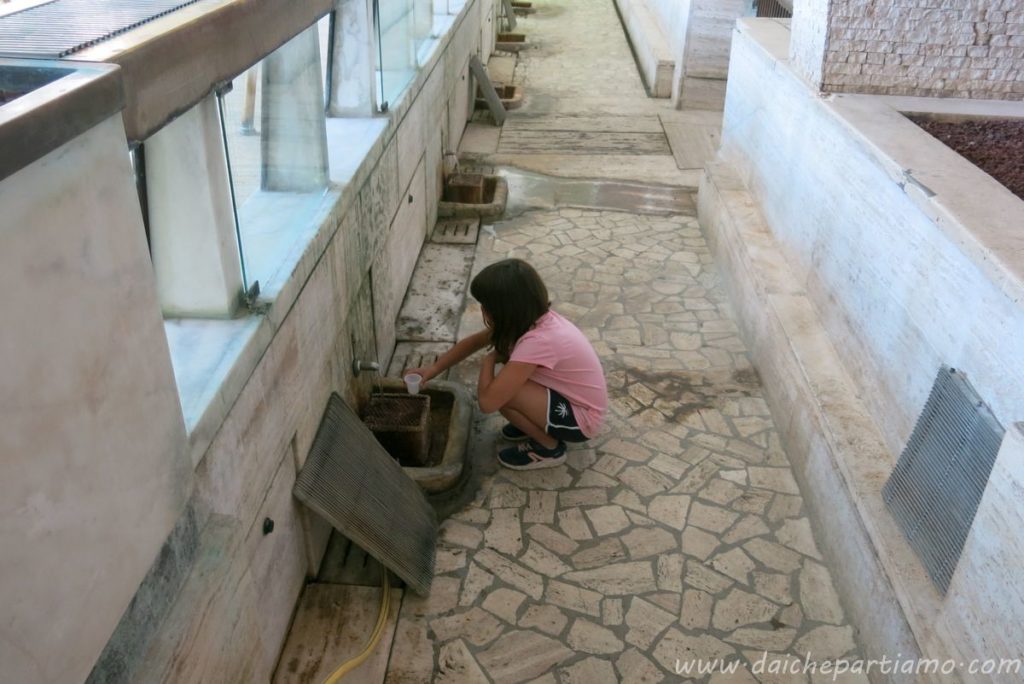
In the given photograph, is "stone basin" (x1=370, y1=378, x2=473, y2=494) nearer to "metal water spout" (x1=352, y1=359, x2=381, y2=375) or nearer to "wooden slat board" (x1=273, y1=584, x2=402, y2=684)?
"metal water spout" (x1=352, y1=359, x2=381, y2=375)

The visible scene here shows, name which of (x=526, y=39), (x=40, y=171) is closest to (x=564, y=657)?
(x=40, y=171)

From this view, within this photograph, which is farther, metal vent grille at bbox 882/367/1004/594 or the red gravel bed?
the red gravel bed

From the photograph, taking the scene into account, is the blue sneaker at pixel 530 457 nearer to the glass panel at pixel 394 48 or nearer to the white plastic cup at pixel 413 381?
the white plastic cup at pixel 413 381

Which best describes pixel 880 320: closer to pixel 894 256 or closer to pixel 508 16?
pixel 894 256

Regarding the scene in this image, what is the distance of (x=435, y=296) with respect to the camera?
21.2 feet

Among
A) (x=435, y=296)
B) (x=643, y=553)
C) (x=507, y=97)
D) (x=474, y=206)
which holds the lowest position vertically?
(x=643, y=553)

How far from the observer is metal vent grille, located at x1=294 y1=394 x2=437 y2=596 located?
11.8ft

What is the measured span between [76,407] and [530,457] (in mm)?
3107

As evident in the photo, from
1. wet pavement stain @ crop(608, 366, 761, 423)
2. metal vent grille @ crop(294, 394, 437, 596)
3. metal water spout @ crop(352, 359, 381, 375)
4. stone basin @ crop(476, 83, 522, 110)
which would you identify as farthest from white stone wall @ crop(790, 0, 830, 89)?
stone basin @ crop(476, 83, 522, 110)

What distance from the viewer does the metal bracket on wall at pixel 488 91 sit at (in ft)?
34.8

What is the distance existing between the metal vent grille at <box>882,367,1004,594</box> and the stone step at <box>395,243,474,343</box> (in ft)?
10.3

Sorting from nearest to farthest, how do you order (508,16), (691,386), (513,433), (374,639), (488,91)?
(374,639) → (513,433) → (691,386) → (488,91) → (508,16)

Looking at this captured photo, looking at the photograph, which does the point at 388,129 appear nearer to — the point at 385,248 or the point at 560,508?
the point at 385,248

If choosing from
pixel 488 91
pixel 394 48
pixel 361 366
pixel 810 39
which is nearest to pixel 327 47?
pixel 394 48
